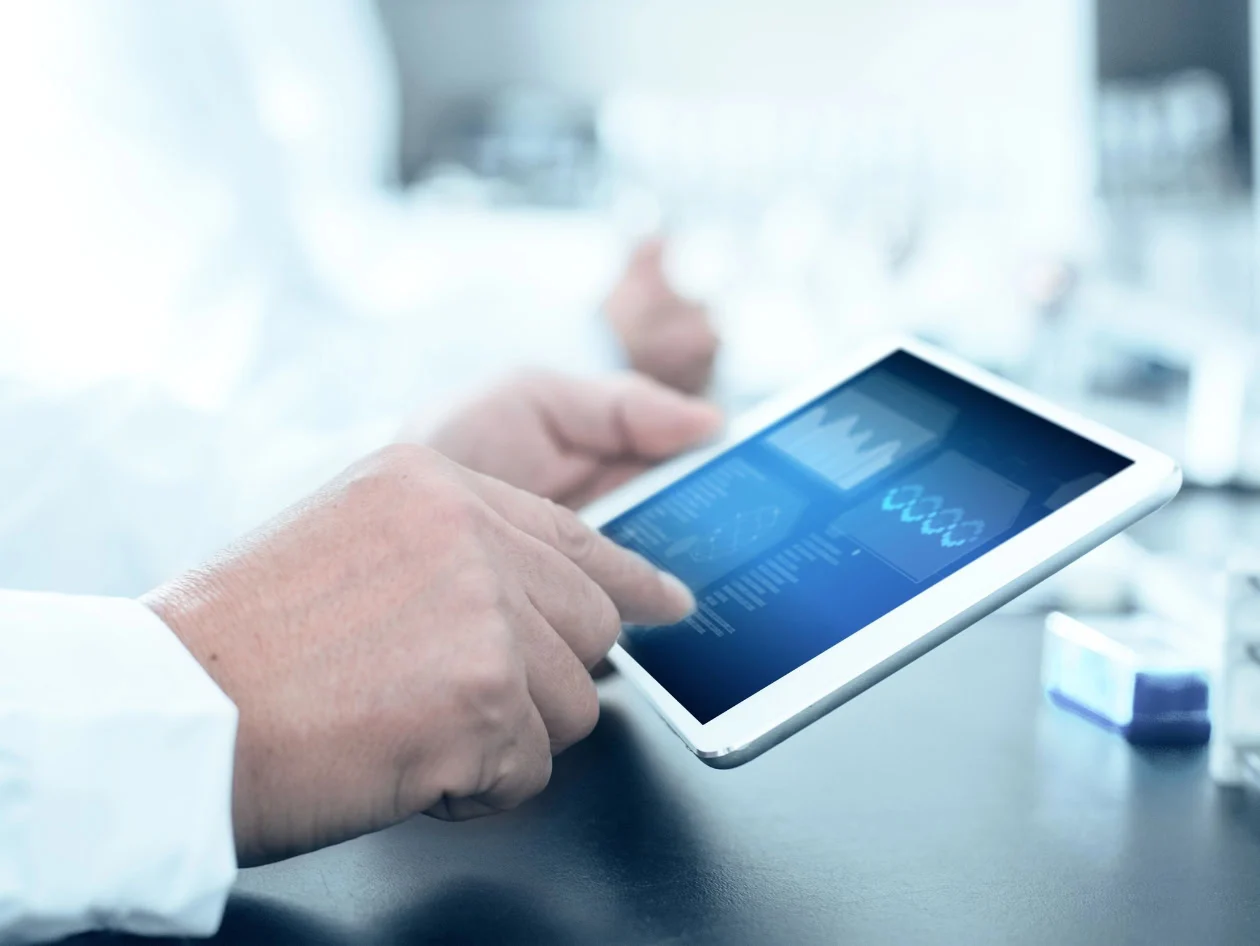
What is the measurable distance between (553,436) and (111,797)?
395mm

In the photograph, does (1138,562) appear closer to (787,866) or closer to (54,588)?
(787,866)

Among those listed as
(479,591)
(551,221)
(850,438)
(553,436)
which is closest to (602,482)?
(553,436)

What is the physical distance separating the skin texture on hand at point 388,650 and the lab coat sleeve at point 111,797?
0.04ft

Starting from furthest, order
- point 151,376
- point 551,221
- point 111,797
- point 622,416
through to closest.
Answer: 1. point 551,221
2. point 151,376
3. point 622,416
4. point 111,797

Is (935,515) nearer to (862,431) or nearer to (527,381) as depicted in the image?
(862,431)

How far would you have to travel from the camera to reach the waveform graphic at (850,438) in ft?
1.60

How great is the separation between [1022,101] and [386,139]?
1089 mm

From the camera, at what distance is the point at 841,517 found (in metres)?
0.47

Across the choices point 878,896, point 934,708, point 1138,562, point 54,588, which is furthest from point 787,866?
point 54,588

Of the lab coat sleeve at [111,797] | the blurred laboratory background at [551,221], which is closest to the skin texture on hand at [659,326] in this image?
the blurred laboratory background at [551,221]

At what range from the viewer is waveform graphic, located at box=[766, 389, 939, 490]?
49 centimetres

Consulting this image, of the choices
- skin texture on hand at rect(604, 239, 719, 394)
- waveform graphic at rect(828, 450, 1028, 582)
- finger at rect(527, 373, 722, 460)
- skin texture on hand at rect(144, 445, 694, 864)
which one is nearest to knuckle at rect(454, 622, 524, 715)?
skin texture on hand at rect(144, 445, 694, 864)

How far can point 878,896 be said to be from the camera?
372 mm

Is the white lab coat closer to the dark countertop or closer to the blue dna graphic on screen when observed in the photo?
the dark countertop
